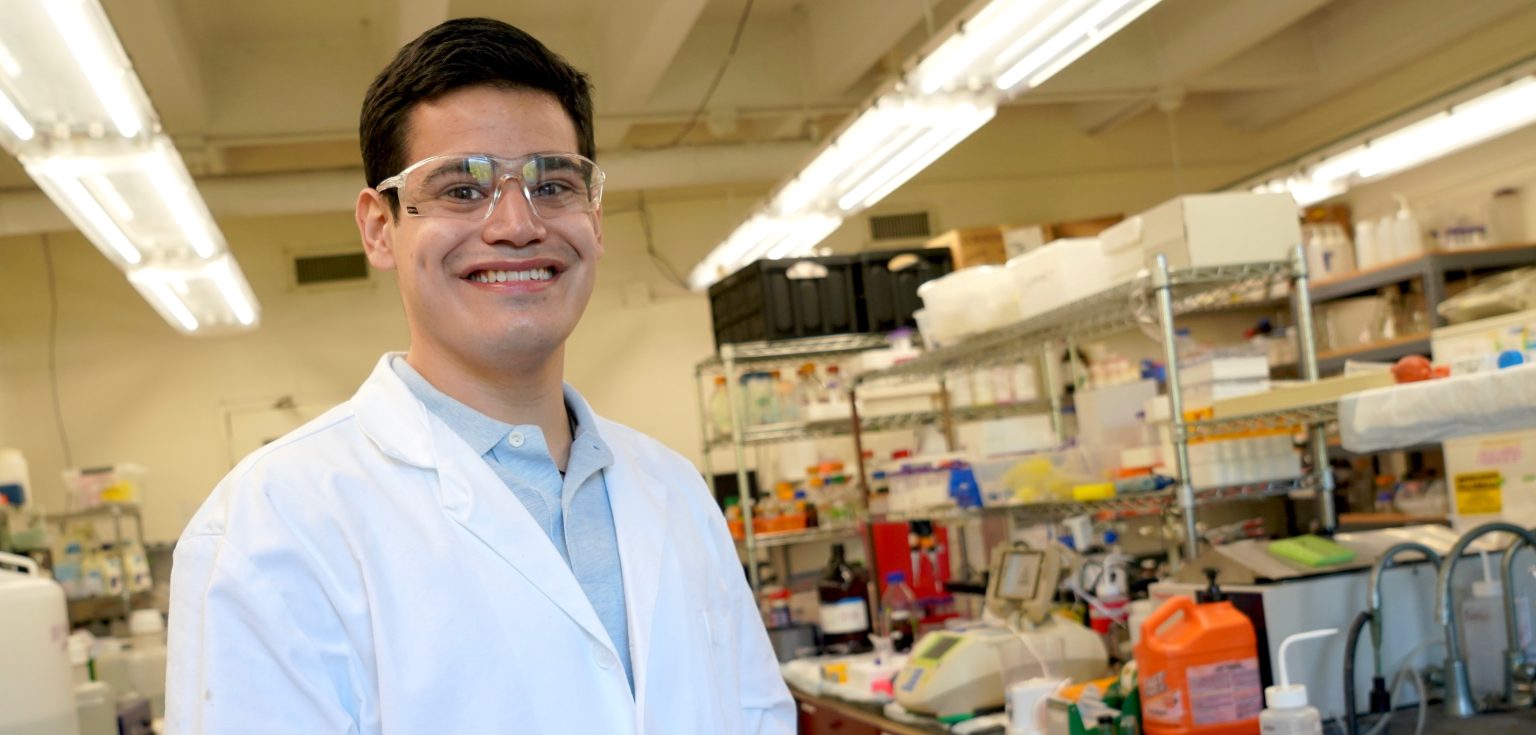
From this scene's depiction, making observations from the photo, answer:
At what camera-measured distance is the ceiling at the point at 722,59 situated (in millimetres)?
5852

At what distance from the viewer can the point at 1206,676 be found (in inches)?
109

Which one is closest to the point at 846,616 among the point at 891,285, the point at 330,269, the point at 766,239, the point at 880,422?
the point at 880,422

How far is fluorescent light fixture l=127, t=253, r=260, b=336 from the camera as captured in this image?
5375 mm

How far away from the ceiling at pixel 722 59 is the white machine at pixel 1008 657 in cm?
274

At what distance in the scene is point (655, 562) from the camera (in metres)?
1.48

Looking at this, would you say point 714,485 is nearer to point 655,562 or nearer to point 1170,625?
point 1170,625

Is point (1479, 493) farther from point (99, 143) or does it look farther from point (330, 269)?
point (330, 269)

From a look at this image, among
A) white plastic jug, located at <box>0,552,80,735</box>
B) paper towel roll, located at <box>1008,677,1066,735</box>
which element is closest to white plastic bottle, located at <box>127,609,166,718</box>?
white plastic jug, located at <box>0,552,80,735</box>

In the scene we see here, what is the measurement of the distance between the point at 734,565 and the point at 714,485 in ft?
17.3

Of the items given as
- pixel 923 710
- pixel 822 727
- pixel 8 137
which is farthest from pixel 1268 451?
pixel 8 137

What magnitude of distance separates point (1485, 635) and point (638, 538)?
83.9 inches

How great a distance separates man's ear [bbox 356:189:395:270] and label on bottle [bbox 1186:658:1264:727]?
1.91 m

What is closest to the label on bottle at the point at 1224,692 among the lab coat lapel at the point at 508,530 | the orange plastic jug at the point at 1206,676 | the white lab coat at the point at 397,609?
the orange plastic jug at the point at 1206,676

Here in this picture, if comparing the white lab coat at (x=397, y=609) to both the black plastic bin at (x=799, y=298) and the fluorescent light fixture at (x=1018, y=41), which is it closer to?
the fluorescent light fixture at (x=1018, y=41)
